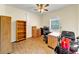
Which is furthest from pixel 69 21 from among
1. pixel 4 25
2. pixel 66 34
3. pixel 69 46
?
pixel 4 25

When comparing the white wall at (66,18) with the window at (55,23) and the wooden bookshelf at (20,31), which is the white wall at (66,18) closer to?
the window at (55,23)

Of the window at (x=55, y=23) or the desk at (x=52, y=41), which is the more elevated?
the window at (x=55, y=23)

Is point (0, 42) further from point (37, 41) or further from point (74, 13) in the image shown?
point (74, 13)

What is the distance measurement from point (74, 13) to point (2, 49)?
2.57 meters

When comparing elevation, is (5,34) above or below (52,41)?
above

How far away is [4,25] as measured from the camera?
3.94m

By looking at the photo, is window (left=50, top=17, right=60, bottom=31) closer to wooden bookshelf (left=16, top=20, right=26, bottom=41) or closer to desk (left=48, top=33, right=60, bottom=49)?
desk (left=48, top=33, right=60, bottom=49)

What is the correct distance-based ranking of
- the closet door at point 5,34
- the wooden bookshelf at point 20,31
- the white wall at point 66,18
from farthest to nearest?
the wooden bookshelf at point 20,31
the closet door at point 5,34
the white wall at point 66,18

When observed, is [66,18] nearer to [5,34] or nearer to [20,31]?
[5,34]

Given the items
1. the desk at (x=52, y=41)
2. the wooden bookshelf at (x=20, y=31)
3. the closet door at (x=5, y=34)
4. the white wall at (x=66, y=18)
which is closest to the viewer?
the white wall at (x=66, y=18)

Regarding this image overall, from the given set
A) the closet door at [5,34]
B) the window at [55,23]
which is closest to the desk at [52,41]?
the window at [55,23]

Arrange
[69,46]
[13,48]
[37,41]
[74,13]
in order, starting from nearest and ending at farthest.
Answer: [69,46], [74,13], [37,41], [13,48]

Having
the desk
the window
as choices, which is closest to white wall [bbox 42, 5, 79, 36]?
the window

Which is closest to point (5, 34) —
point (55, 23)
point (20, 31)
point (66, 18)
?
point (20, 31)
